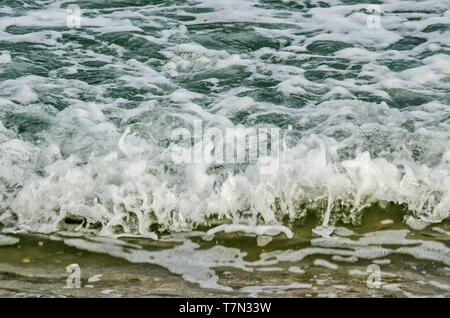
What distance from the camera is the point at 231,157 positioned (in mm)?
4539

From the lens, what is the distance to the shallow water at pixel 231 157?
140 inches

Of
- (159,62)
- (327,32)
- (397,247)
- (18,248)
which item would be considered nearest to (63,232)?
(18,248)

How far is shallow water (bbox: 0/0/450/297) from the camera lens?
3557mm
